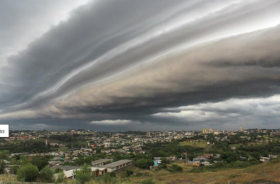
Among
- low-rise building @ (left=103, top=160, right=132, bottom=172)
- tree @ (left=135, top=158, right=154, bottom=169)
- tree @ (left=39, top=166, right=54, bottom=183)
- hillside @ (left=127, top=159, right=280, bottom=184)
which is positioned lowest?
tree @ (left=135, top=158, right=154, bottom=169)

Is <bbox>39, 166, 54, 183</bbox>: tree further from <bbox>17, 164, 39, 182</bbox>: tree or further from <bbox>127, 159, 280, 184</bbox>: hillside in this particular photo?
<bbox>127, 159, 280, 184</bbox>: hillside

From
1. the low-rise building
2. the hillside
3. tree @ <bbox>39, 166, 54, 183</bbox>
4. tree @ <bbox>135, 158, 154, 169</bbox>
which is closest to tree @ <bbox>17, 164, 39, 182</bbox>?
tree @ <bbox>39, 166, 54, 183</bbox>

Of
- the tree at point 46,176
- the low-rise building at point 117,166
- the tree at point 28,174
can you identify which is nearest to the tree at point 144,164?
the low-rise building at point 117,166

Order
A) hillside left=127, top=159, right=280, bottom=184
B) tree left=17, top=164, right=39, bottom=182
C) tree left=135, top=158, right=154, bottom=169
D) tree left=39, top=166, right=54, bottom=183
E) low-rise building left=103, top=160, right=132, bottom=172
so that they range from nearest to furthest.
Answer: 1. tree left=17, top=164, right=39, bottom=182
2. tree left=39, top=166, right=54, bottom=183
3. hillside left=127, top=159, right=280, bottom=184
4. low-rise building left=103, top=160, right=132, bottom=172
5. tree left=135, top=158, right=154, bottom=169

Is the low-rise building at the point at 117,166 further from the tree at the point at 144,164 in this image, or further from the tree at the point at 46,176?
the tree at the point at 46,176

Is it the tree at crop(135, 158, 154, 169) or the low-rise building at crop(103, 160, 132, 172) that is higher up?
the low-rise building at crop(103, 160, 132, 172)

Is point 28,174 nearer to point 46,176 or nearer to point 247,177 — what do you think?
point 46,176

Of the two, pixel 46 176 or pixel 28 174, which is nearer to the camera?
pixel 28 174

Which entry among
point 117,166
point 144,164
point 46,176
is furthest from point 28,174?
point 144,164

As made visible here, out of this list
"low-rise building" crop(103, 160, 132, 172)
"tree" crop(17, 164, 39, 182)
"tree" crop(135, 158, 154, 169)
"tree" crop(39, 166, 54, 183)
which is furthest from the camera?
"tree" crop(135, 158, 154, 169)

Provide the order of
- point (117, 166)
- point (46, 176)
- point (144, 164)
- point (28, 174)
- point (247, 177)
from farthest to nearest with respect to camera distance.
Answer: point (144, 164), point (117, 166), point (247, 177), point (46, 176), point (28, 174)

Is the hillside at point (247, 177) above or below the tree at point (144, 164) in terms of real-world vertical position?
above

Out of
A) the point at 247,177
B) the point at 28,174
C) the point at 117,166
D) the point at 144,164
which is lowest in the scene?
the point at 144,164
